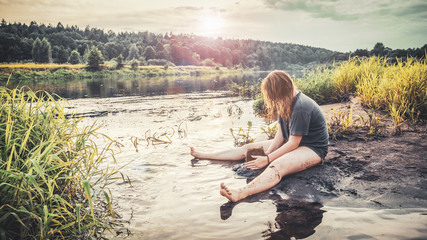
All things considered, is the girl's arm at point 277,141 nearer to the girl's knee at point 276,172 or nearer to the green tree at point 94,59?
the girl's knee at point 276,172

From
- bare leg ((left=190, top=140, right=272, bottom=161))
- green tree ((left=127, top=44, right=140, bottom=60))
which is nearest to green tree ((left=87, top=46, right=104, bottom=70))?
bare leg ((left=190, top=140, right=272, bottom=161))

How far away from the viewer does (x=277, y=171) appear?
3.55 meters

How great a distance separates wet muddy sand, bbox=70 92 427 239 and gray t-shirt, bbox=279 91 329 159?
17.6 inches

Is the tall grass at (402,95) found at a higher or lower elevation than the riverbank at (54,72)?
lower

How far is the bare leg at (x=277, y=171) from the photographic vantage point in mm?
3303

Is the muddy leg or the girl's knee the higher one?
the girl's knee

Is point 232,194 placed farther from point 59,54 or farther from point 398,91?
point 59,54

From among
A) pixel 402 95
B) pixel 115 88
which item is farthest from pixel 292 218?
pixel 115 88

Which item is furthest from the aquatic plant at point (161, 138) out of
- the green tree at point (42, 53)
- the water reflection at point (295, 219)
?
the green tree at point (42, 53)

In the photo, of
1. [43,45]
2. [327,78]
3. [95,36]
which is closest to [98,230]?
[327,78]

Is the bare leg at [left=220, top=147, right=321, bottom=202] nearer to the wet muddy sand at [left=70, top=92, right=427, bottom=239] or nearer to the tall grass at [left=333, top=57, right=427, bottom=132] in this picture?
the wet muddy sand at [left=70, top=92, right=427, bottom=239]

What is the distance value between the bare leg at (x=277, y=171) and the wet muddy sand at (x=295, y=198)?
107 mm

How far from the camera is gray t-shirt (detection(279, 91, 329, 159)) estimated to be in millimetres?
3516

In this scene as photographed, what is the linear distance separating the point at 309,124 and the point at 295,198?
3.58 feet
